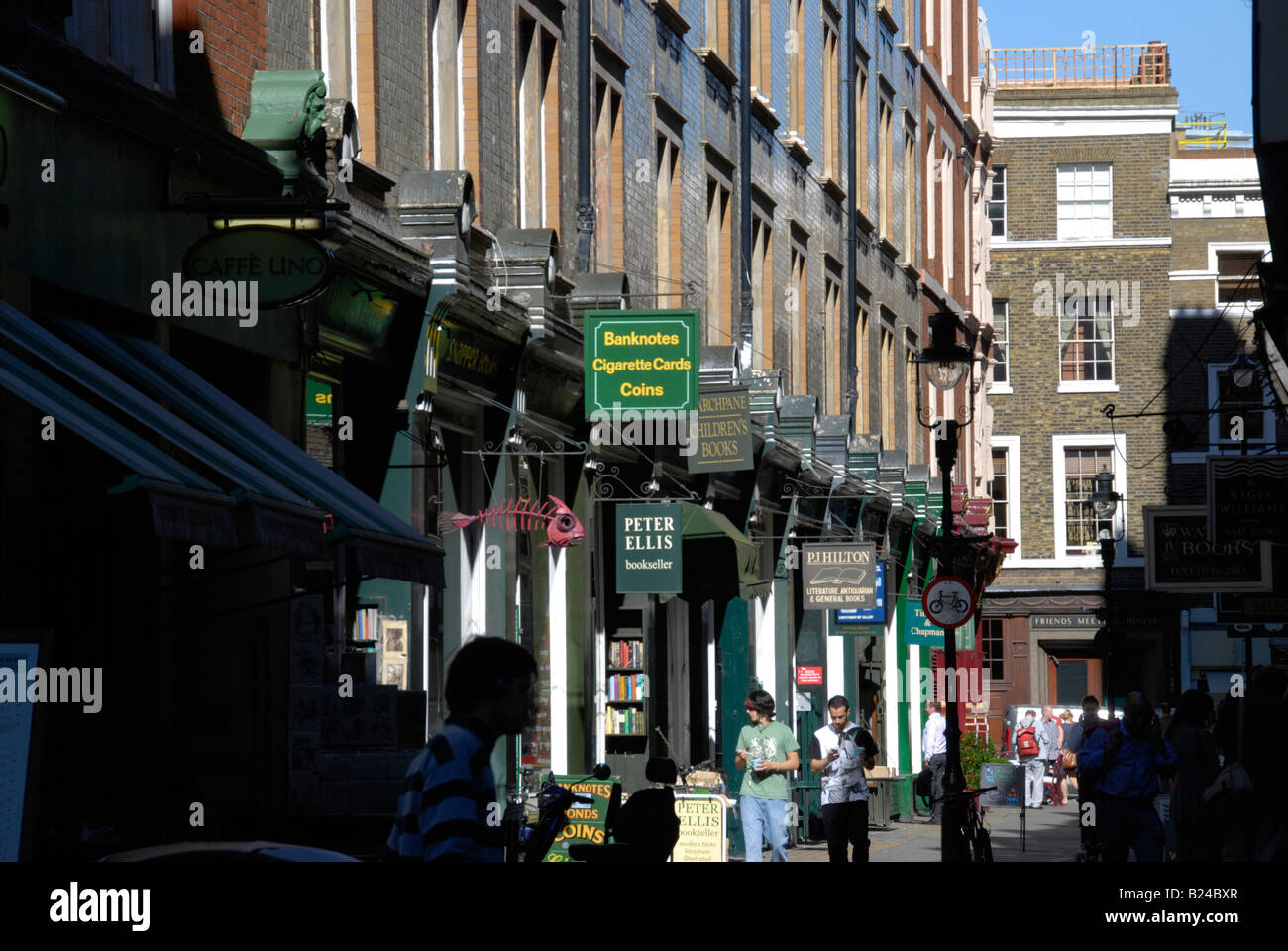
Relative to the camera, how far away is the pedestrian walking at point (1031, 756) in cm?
3819

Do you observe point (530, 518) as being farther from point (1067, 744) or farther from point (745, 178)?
point (1067, 744)

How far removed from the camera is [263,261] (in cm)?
1272

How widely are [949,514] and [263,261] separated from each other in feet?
29.9

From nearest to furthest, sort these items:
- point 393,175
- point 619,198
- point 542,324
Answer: point 393,175 < point 542,324 < point 619,198

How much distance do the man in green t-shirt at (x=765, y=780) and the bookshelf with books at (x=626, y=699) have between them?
4337mm

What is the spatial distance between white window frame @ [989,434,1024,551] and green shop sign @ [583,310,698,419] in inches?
1454

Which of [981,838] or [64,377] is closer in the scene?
[64,377]

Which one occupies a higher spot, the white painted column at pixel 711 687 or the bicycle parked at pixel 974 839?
the white painted column at pixel 711 687

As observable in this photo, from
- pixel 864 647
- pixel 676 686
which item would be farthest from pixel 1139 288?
pixel 676 686

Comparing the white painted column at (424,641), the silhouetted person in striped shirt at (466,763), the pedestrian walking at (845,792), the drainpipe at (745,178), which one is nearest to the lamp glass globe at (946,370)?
the pedestrian walking at (845,792)

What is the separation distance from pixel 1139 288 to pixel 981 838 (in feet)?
129

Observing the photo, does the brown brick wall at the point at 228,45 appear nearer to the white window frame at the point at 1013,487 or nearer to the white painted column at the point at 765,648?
the white painted column at the point at 765,648
